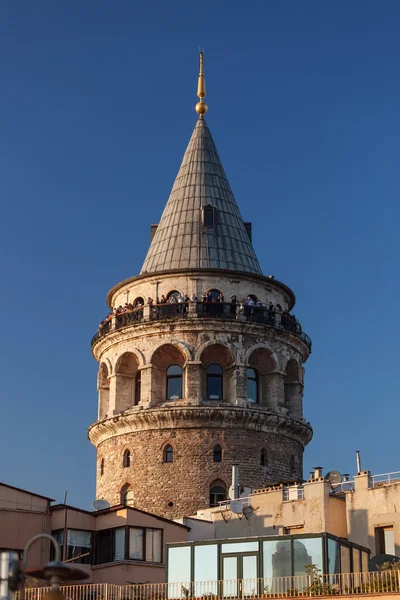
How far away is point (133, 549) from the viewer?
151ft

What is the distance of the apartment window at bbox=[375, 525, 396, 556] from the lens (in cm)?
4425

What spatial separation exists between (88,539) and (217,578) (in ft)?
28.4

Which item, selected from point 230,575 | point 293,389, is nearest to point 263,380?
point 293,389

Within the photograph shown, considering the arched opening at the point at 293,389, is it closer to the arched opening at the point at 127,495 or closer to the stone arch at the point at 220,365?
the stone arch at the point at 220,365

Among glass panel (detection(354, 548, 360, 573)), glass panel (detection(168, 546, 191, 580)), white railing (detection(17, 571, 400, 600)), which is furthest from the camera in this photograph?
glass panel (detection(168, 546, 191, 580))

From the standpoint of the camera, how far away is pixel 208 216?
208 ft

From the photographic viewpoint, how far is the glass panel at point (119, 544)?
4594 centimetres

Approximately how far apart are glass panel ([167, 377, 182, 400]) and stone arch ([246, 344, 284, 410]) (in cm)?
365

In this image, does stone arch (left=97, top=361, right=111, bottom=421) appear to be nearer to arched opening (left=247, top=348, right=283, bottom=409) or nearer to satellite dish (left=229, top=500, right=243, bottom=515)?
arched opening (left=247, top=348, right=283, bottom=409)

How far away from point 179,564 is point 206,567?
A: 48.4 inches

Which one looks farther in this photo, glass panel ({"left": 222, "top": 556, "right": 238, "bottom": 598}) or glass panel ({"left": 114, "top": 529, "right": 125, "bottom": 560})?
glass panel ({"left": 114, "top": 529, "right": 125, "bottom": 560})

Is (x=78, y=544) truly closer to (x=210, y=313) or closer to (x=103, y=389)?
(x=210, y=313)

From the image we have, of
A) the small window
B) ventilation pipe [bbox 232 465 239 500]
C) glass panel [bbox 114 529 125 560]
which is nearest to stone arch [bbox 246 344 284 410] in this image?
ventilation pipe [bbox 232 465 239 500]

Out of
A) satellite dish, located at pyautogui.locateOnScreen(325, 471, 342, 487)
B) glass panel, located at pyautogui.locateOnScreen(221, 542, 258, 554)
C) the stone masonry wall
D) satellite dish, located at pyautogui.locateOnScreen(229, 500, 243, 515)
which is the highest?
the stone masonry wall
